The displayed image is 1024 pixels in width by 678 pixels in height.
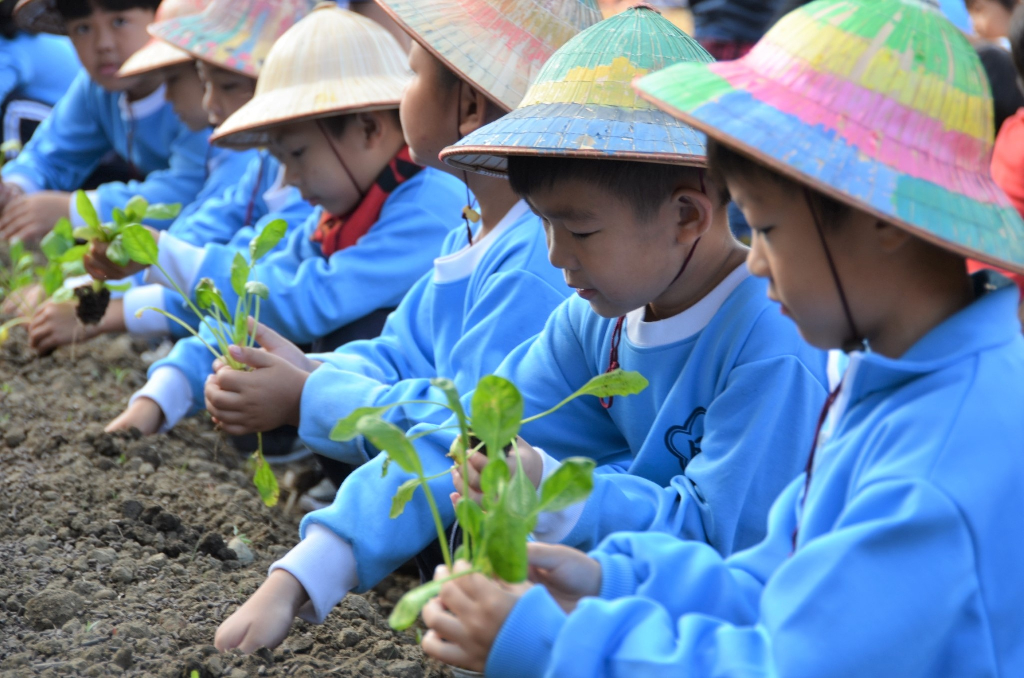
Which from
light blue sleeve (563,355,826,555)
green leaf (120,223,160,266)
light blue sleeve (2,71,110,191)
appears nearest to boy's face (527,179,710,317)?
light blue sleeve (563,355,826,555)

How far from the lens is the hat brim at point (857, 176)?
111cm

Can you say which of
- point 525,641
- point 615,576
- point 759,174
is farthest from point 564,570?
point 759,174

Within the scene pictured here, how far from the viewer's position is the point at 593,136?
62.9 inches

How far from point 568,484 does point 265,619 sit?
77cm

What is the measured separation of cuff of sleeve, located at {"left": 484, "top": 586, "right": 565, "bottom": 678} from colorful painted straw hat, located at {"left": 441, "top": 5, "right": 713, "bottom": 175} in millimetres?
711

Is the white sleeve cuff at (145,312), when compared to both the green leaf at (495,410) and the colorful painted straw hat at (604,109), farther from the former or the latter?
the green leaf at (495,410)

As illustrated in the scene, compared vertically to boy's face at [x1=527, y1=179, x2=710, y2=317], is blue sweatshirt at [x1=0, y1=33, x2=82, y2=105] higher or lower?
lower

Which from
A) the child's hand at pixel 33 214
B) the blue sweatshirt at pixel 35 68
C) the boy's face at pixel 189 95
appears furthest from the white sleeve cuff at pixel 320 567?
the blue sweatshirt at pixel 35 68

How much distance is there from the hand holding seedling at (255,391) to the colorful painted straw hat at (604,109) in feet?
A: 2.26

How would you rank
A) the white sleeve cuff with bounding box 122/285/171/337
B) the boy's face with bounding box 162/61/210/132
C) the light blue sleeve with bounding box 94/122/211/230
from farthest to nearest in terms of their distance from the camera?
1. the light blue sleeve with bounding box 94/122/211/230
2. the boy's face with bounding box 162/61/210/132
3. the white sleeve cuff with bounding box 122/285/171/337

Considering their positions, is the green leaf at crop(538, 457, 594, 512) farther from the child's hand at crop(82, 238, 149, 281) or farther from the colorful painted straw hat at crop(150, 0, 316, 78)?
the colorful painted straw hat at crop(150, 0, 316, 78)

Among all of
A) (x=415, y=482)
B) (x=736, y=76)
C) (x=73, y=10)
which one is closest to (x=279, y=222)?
(x=415, y=482)

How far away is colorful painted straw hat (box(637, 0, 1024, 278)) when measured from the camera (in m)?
1.12

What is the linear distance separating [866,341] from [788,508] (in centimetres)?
24
